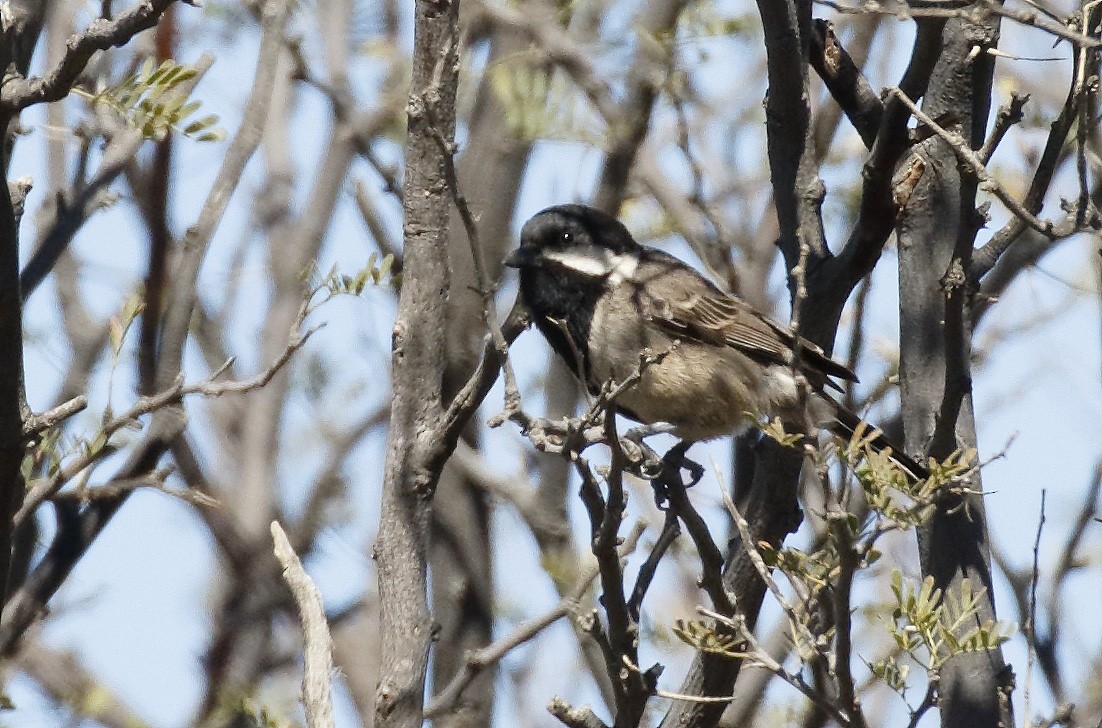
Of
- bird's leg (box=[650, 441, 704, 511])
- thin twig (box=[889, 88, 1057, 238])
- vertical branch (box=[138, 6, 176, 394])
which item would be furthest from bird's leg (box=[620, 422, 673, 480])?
vertical branch (box=[138, 6, 176, 394])

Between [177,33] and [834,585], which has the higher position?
[177,33]

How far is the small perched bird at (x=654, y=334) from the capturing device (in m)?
4.56

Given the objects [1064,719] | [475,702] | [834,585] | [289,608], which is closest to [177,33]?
[289,608]

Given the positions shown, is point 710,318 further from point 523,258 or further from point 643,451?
point 643,451

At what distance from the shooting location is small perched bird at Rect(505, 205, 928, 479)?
456cm

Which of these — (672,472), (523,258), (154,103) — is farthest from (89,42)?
(523,258)

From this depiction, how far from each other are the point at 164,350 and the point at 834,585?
8.43 feet

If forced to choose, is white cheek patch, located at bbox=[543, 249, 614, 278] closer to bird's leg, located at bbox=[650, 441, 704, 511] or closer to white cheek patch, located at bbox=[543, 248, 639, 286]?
white cheek patch, located at bbox=[543, 248, 639, 286]

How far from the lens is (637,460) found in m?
3.63

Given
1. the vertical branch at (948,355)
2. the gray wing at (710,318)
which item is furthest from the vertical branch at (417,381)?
the gray wing at (710,318)

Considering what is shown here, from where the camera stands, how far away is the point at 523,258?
15.2 feet

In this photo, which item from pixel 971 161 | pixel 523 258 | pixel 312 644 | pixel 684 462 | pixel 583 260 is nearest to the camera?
pixel 971 161

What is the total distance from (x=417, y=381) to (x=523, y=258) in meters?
1.57

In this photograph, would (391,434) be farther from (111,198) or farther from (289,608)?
(289,608)
